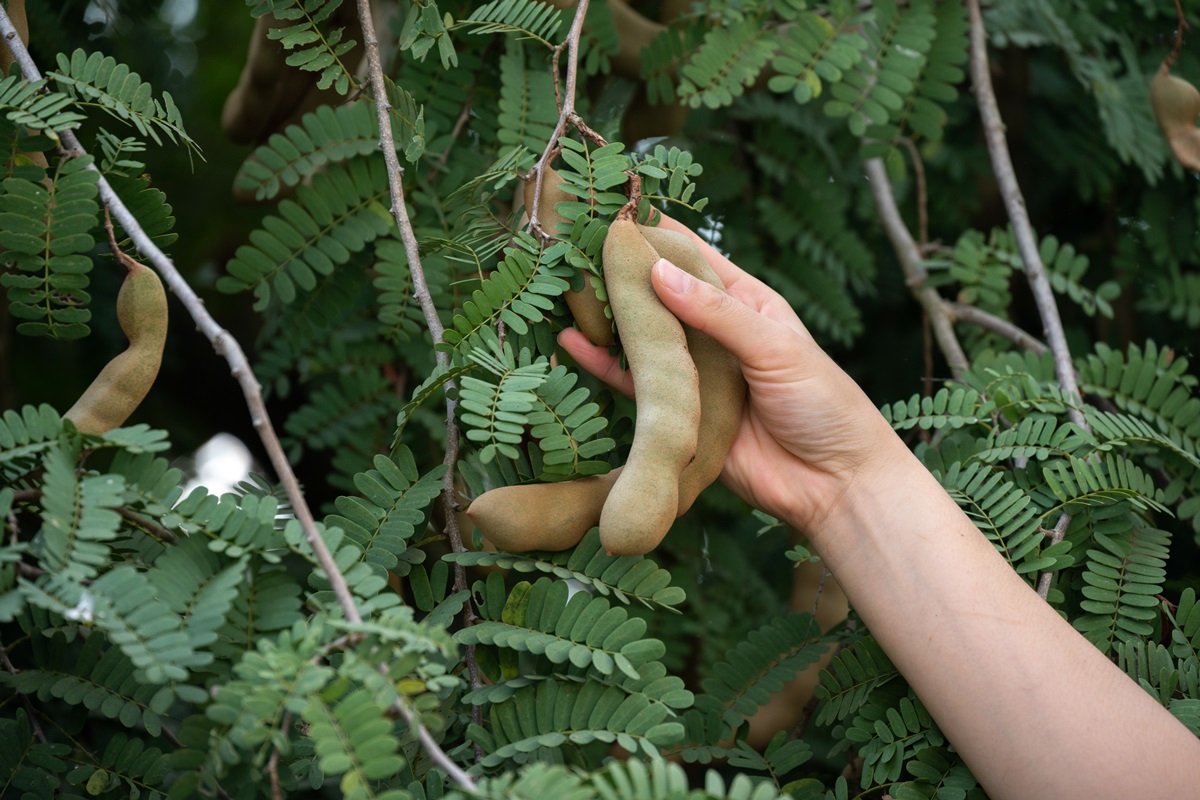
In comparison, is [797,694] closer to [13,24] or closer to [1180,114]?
[1180,114]

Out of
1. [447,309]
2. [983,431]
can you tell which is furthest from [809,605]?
[447,309]

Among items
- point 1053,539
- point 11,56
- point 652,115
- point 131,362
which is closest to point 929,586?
point 1053,539

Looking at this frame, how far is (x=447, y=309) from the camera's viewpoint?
4.76 feet

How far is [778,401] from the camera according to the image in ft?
3.50

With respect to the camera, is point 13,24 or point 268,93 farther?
point 268,93

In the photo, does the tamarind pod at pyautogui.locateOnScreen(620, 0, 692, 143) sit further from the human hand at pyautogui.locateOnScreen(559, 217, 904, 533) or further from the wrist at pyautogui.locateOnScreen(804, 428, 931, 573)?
the wrist at pyautogui.locateOnScreen(804, 428, 931, 573)

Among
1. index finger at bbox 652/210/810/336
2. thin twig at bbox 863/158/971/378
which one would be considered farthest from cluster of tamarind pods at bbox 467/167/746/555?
thin twig at bbox 863/158/971/378

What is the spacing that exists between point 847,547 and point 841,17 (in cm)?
90

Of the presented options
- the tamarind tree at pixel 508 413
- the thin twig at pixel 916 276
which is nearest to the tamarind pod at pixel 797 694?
the tamarind tree at pixel 508 413

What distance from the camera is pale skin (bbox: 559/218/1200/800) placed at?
96 cm

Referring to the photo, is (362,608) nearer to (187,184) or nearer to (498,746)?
(498,746)

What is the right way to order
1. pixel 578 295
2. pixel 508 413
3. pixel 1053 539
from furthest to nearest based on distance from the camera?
pixel 1053 539
pixel 578 295
pixel 508 413

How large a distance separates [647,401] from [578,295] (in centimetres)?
16

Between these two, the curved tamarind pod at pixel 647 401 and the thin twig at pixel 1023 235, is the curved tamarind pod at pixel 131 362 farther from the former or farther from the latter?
the thin twig at pixel 1023 235
